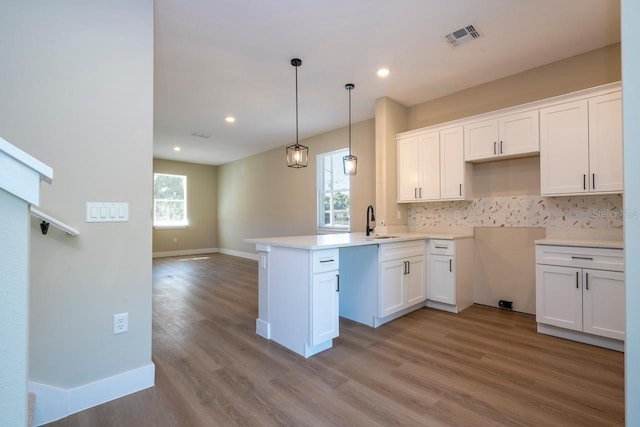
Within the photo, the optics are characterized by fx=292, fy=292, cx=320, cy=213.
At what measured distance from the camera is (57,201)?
1708mm

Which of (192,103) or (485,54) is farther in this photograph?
(192,103)

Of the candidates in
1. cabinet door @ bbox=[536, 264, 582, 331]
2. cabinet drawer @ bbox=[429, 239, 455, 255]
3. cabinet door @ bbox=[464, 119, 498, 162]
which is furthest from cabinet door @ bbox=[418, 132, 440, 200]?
cabinet door @ bbox=[536, 264, 582, 331]

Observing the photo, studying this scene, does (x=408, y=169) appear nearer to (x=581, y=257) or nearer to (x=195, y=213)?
(x=581, y=257)

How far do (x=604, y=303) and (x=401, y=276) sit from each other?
1.72 meters

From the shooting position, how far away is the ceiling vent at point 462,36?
2.68 meters

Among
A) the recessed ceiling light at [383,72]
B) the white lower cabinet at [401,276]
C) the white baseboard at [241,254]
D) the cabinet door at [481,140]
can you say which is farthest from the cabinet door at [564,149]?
the white baseboard at [241,254]

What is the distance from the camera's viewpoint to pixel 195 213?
881 centimetres

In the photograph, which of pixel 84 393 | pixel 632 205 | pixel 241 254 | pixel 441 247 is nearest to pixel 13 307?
pixel 84 393

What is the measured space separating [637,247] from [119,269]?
2512 mm

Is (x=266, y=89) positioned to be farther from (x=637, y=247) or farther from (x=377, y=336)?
(x=637, y=247)

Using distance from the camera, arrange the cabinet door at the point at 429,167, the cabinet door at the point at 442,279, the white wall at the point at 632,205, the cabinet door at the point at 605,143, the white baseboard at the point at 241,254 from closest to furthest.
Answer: the white wall at the point at 632,205, the cabinet door at the point at 605,143, the cabinet door at the point at 442,279, the cabinet door at the point at 429,167, the white baseboard at the point at 241,254

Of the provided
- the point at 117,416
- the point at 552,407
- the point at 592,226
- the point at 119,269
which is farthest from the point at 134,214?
the point at 592,226

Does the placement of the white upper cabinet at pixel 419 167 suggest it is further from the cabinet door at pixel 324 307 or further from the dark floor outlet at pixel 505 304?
the cabinet door at pixel 324 307

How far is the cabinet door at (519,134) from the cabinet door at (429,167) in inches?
28.8
